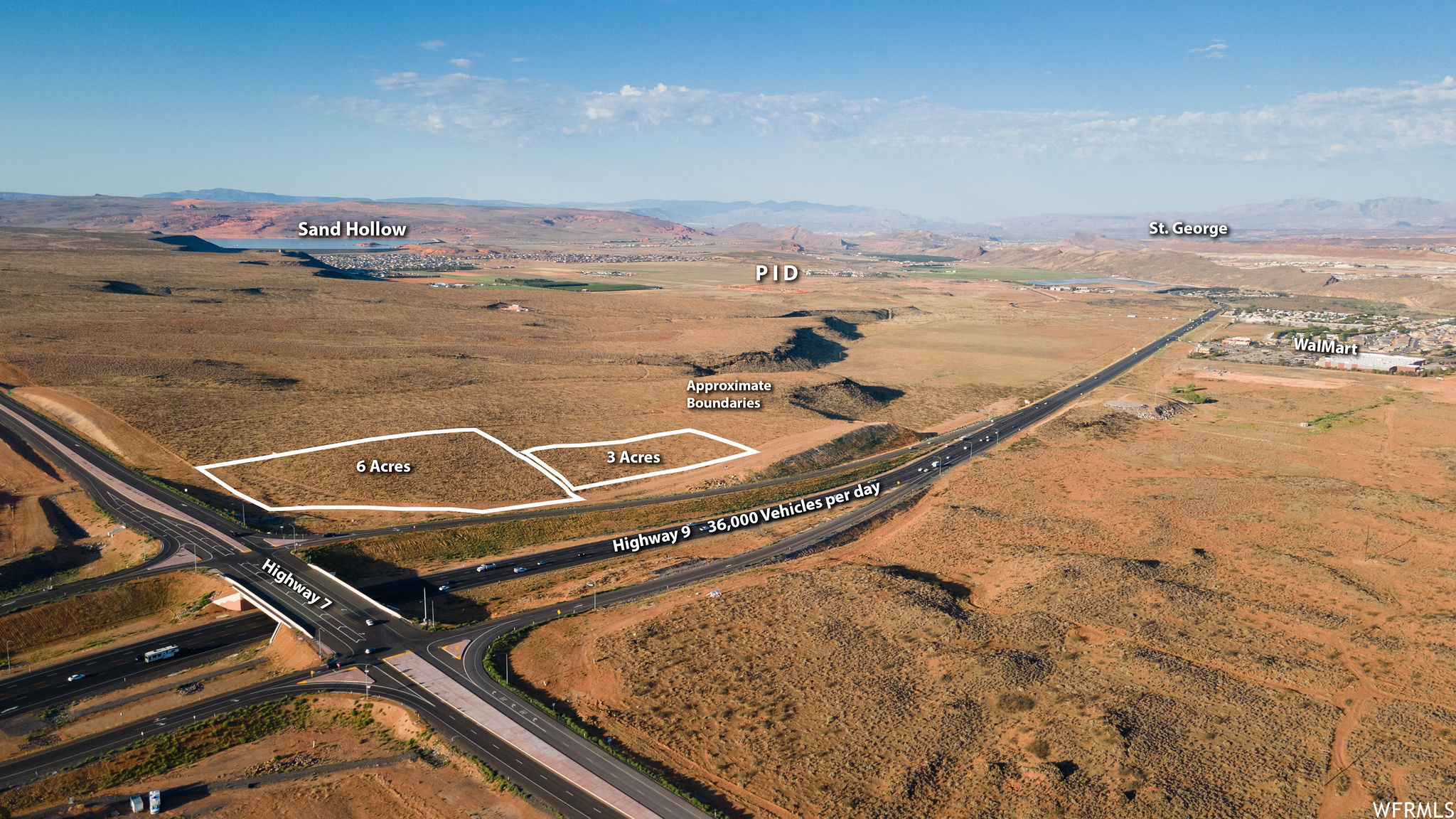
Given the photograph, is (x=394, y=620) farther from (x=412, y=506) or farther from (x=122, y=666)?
(x=412, y=506)

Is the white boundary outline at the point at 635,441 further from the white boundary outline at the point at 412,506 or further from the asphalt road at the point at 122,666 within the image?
the asphalt road at the point at 122,666

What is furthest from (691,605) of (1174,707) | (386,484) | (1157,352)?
(1157,352)

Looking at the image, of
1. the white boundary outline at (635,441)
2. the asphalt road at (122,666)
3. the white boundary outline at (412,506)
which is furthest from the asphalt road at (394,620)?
the white boundary outline at (635,441)

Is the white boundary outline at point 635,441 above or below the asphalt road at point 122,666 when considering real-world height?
above

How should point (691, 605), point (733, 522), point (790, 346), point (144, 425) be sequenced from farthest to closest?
1. point (790, 346)
2. point (144, 425)
3. point (733, 522)
4. point (691, 605)

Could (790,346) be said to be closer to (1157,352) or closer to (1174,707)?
(1157,352)
